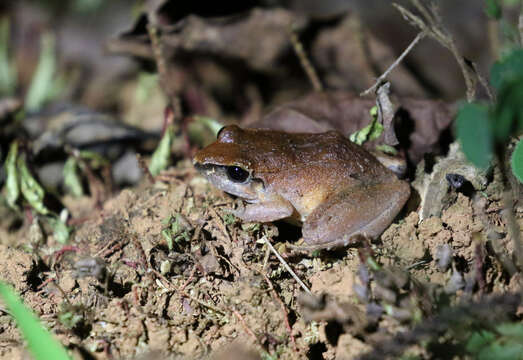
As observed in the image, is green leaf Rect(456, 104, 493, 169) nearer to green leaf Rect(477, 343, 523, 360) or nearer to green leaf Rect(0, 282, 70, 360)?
green leaf Rect(477, 343, 523, 360)

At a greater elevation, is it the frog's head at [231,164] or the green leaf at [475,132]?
the green leaf at [475,132]

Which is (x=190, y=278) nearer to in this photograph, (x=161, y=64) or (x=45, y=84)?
(x=161, y=64)

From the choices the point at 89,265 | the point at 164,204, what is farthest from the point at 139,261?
the point at 164,204

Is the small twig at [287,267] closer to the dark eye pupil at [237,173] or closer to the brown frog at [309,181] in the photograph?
the brown frog at [309,181]

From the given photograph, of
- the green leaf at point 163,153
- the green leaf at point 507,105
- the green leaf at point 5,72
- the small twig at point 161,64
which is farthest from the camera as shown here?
the green leaf at point 5,72

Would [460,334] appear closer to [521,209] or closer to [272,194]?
[521,209]

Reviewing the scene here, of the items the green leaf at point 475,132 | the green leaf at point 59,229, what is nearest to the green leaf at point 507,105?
the green leaf at point 475,132
